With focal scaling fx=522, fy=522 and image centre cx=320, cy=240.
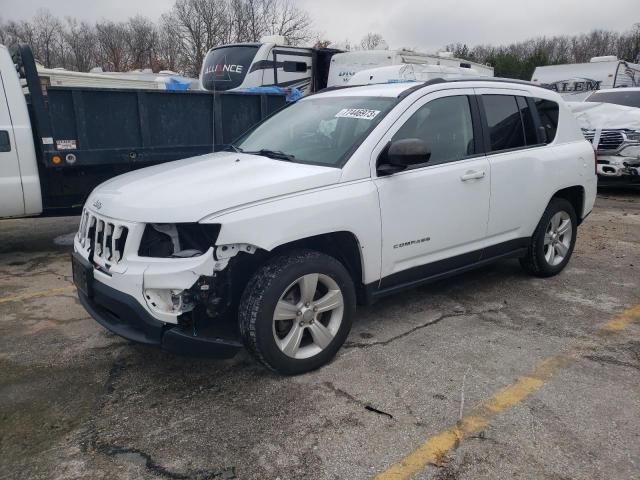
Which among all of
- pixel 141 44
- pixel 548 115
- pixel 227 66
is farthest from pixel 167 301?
pixel 141 44

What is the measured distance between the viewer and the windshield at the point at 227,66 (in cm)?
1158

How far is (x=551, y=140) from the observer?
4.74 metres

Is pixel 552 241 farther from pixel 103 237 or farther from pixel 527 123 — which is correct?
pixel 103 237

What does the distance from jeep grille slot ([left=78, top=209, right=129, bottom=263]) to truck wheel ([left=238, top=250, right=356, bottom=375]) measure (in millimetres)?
767

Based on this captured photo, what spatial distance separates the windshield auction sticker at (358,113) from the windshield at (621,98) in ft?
32.3

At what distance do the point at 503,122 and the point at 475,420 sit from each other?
2.58m

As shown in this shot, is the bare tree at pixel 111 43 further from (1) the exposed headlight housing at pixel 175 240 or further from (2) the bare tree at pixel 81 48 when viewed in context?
(1) the exposed headlight housing at pixel 175 240

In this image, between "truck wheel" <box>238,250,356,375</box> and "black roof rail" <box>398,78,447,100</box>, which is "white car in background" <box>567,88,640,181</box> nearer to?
"black roof rail" <box>398,78,447,100</box>

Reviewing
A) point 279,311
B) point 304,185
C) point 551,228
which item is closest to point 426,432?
point 279,311

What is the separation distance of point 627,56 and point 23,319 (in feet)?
183

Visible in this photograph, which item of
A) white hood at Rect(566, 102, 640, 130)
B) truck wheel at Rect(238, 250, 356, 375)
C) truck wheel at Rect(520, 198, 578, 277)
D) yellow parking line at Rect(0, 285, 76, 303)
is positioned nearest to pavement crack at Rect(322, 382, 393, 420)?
truck wheel at Rect(238, 250, 356, 375)

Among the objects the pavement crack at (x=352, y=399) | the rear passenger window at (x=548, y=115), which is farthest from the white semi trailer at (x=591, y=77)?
the pavement crack at (x=352, y=399)

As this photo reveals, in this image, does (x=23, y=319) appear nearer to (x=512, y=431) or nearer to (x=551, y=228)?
(x=512, y=431)

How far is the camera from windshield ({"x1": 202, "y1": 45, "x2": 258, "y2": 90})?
11.6 m
